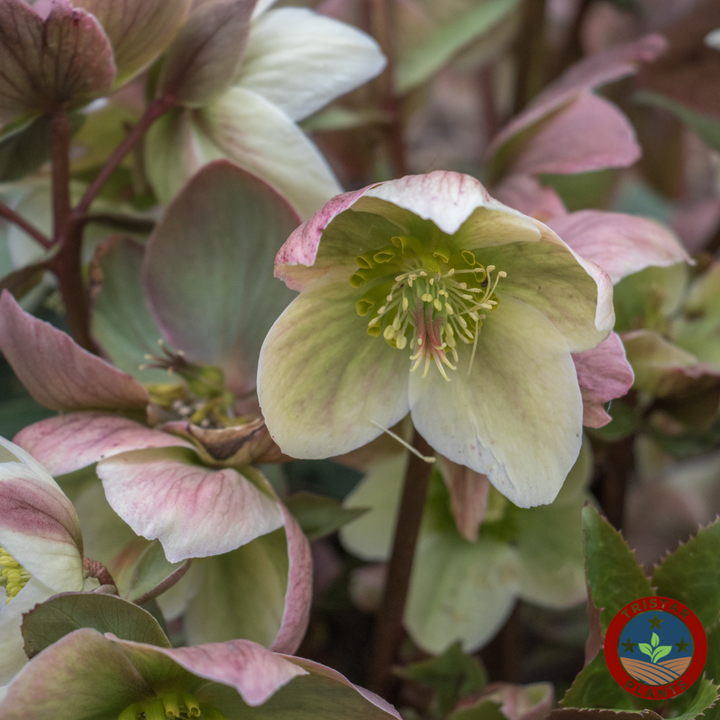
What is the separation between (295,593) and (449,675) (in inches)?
6.6

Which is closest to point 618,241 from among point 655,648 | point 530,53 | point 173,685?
point 655,648

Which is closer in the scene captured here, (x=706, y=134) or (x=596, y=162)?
(x=596, y=162)

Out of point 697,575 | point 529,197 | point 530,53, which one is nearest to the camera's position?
point 697,575

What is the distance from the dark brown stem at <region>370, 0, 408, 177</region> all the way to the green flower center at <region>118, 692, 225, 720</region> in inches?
19.2

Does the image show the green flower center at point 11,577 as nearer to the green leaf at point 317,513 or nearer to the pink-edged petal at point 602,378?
the green leaf at point 317,513

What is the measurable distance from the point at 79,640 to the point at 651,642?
257 mm

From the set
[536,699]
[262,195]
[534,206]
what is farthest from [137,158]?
[536,699]

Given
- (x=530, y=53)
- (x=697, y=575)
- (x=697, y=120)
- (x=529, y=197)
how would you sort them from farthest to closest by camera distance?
(x=530, y=53)
(x=697, y=120)
(x=529, y=197)
(x=697, y=575)

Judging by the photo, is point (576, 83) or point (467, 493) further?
point (576, 83)

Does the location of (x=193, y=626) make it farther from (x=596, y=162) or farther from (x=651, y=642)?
(x=596, y=162)

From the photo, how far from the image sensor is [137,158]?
1.77ft

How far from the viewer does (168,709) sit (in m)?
0.34

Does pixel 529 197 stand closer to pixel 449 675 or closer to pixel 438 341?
pixel 438 341

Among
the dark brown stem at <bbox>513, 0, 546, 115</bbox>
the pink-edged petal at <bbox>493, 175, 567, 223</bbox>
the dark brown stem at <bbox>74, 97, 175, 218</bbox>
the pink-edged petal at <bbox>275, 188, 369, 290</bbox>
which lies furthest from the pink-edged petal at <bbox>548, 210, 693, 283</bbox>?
the dark brown stem at <bbox>513, 0, 546, 115</bbox>
